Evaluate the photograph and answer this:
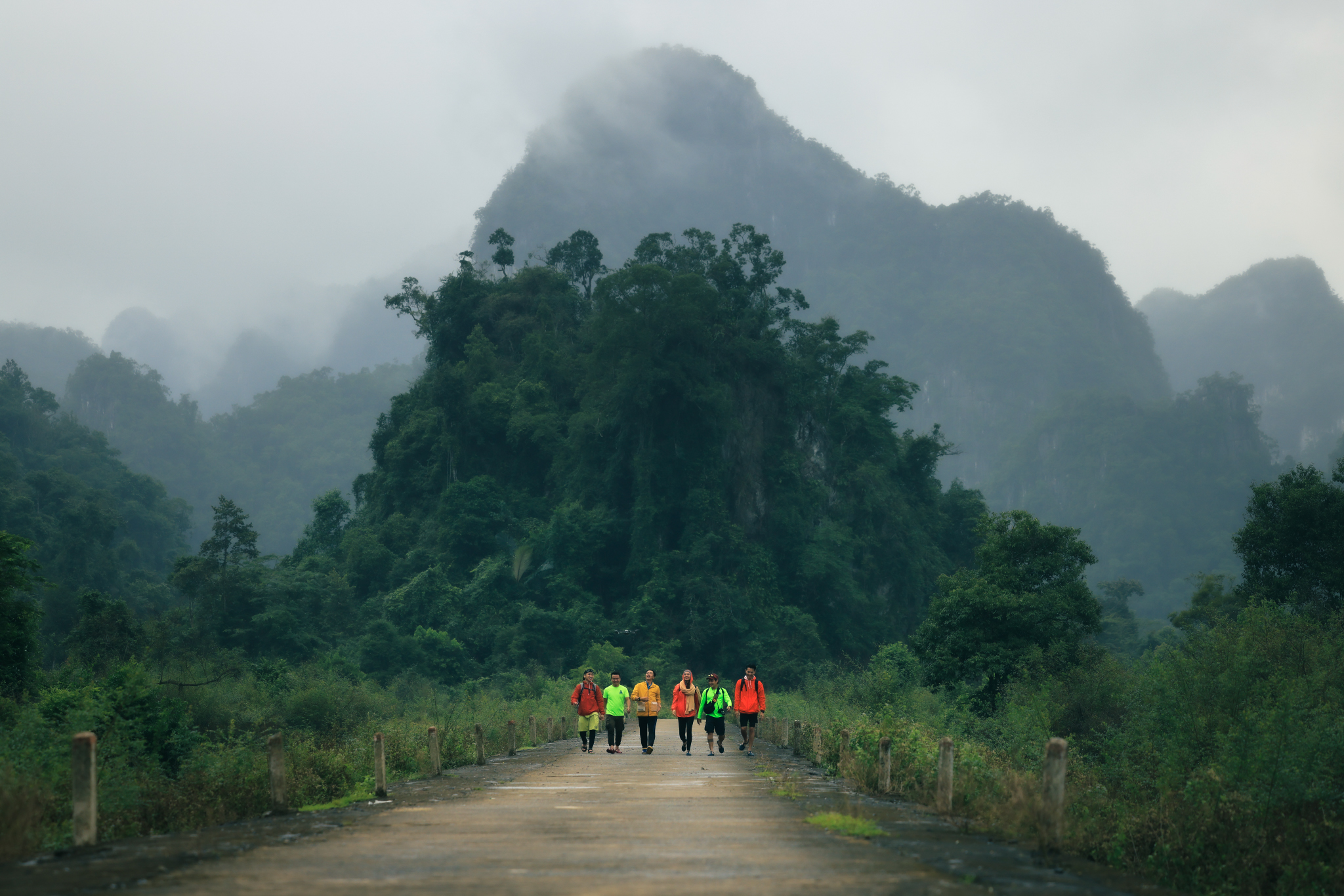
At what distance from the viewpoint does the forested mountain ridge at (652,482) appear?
60250 mm

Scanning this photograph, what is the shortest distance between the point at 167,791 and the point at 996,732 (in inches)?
805

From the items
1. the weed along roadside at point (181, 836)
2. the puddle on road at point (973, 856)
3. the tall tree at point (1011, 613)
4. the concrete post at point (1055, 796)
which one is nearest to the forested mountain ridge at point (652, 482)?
the tall tree at point (1011, 613)

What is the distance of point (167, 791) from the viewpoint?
11555mm

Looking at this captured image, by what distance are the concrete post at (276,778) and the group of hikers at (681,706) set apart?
9.97m

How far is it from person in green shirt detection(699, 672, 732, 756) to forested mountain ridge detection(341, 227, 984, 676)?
116 ft

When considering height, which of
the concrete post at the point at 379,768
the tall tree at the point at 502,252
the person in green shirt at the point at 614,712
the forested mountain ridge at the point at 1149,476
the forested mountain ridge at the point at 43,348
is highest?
the forested mountain ridge at the point at 43,348

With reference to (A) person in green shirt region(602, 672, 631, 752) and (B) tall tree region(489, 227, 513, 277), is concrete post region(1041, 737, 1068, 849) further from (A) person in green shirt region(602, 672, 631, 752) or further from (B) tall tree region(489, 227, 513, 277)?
(B) tall tree region(489, 227, 513, 277)

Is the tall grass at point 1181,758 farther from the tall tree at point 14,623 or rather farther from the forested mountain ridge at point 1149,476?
the forested mountain ridge at point 1149,476

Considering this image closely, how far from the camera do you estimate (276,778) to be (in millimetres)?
11242

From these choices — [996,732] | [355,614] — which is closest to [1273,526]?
[996,732]

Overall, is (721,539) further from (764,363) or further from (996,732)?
(996,732)

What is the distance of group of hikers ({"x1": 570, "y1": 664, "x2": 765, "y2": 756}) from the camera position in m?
21.1

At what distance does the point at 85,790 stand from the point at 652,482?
54924mm

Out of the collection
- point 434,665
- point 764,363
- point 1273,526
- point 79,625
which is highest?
point 764,363
